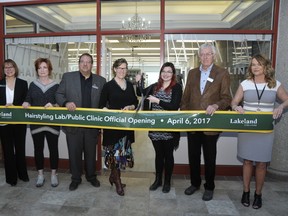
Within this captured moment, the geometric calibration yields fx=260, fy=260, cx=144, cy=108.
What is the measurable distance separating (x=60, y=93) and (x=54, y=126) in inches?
17.1

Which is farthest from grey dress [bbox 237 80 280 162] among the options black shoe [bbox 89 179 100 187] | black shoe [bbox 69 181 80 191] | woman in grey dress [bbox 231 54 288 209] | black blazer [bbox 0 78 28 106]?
black blazer [bbox 0 78 28 106]

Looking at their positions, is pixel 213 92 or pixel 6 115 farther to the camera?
pixel 6 115

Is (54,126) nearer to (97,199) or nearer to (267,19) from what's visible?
(97,199)

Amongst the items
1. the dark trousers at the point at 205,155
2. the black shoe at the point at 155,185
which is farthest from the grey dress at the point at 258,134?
the black shoe at the point at 155,185

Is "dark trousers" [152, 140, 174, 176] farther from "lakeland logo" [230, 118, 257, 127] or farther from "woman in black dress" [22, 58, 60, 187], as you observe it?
"woman in black dress" [22, 58, 60, 187]

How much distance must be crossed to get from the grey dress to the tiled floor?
0.60 metres

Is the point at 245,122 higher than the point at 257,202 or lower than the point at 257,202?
higher

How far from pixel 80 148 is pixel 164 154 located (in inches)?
42.0

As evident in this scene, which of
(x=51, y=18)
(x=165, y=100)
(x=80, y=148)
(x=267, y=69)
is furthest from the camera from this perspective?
(x=51, y=18)

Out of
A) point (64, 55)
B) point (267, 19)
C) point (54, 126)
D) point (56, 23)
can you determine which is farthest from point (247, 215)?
point (56, 23)

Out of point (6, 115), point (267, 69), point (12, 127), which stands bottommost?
point (12, 127)

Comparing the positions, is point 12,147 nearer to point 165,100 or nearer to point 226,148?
point 165,100

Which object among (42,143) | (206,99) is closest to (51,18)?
(42,143)

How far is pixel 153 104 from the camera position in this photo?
123 inches
